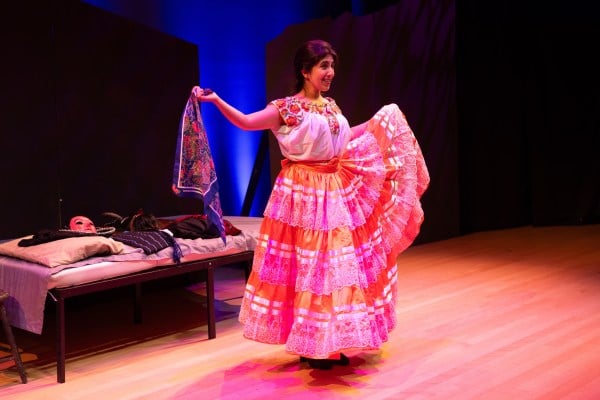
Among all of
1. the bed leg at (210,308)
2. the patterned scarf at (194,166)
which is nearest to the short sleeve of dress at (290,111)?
the patterned scarf at (194,166)

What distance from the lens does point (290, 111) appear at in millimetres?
3314

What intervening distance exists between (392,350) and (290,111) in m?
1.35

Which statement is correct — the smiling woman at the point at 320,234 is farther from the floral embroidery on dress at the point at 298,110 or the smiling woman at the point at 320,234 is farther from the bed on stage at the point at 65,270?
the bed on stage at the point at 65,270

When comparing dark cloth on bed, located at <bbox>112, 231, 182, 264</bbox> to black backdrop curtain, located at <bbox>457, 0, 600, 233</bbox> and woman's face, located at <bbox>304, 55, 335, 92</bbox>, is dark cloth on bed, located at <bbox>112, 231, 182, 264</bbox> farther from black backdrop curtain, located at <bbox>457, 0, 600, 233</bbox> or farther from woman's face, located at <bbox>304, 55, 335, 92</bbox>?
black backdrop curtain, located at <bbox>457, 0, 600, 233</bbox>

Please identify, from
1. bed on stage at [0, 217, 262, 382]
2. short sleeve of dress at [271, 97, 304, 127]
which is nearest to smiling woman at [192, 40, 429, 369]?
short sleeve of dress at [271, 97, 304, 127]

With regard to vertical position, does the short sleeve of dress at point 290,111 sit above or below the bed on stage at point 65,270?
above

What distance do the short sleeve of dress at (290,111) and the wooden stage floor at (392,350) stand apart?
1162mm

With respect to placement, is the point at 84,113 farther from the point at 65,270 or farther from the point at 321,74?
the point at 321,74

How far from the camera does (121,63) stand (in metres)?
5.17

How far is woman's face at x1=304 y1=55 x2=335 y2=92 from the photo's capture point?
10.9 ft

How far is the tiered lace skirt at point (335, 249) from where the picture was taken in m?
3.17

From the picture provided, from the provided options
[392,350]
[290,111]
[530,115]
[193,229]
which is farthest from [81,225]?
[530,115]

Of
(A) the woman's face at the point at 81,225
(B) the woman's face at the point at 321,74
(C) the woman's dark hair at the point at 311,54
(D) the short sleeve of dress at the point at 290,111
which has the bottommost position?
(A) the woman's face at the point at 81,225

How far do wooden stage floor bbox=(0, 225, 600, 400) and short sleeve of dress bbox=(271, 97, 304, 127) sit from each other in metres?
1.16
